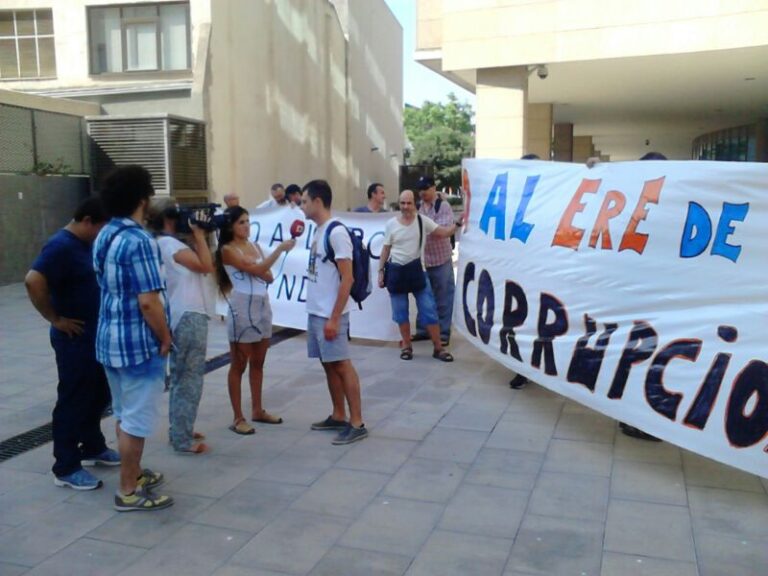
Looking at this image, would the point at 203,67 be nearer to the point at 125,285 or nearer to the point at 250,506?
the point at 125,285

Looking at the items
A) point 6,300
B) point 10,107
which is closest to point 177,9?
point 10,107

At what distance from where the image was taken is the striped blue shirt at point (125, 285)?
12.4 ft

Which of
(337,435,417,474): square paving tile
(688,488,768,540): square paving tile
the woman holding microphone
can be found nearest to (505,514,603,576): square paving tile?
(688,488,768,540): square paving tile

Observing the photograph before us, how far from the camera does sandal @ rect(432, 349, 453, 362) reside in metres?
7.36

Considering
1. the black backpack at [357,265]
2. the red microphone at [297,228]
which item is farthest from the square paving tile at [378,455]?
the red microphone at [297,228]

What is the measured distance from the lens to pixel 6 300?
1123 cm

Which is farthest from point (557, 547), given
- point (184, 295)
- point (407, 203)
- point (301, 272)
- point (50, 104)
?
point (50, 104)

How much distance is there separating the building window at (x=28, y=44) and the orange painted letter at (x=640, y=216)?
1568 cm

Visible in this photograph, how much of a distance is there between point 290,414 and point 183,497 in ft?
5.25

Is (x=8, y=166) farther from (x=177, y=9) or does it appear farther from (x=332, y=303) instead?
(x=332, y=303)

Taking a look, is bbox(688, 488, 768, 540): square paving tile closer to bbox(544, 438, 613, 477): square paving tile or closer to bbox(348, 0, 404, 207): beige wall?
bbox(544, 438, 613, 477): square paving tile

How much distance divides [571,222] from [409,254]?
2.23m

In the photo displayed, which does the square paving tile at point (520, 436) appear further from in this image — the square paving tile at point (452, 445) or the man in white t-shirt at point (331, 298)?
the man in white t-shirt at point (331, 298)

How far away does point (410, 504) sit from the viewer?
413 cm
